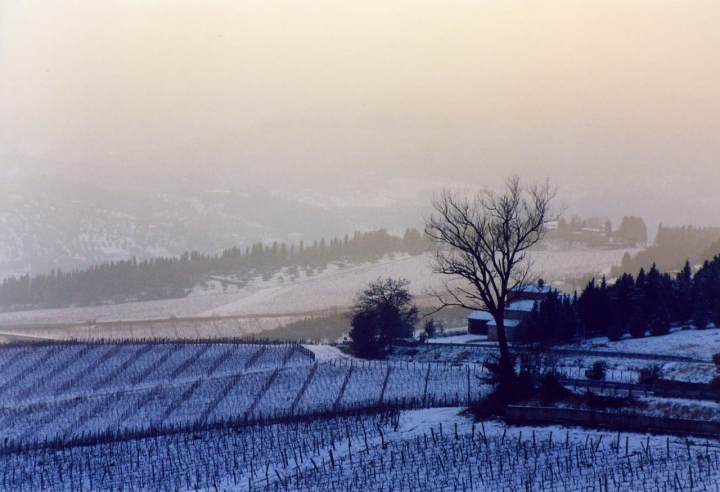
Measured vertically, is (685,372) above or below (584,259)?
below

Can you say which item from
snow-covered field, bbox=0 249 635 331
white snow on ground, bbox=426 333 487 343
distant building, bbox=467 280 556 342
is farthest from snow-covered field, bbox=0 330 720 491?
snow-covered field, bbox=0 249 635 331

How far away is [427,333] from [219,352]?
49.2 ft

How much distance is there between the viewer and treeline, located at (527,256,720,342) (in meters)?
42.8

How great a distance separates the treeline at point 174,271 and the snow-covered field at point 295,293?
262cm

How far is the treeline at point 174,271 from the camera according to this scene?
234 feet

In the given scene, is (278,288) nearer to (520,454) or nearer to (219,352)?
(219,352)

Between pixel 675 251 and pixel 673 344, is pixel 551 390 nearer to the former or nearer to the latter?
pixel 673 344

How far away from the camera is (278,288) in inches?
3051

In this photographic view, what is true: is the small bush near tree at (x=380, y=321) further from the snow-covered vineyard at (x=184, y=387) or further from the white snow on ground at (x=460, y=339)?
the snow-covered vineyard at (x=184, y=387)

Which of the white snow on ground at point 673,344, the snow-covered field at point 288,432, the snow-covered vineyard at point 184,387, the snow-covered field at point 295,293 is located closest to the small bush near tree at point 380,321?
the snow-covered vineyard at point 184,387

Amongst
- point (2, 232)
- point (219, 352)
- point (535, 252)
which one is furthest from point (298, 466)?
point (2, 232)

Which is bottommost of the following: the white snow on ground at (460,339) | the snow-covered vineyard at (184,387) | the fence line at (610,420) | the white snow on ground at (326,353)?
the snow-covered vineyard at (184,387)

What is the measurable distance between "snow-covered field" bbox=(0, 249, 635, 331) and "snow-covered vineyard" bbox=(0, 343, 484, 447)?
19.9 m

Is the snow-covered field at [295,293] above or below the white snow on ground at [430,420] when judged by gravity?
above
